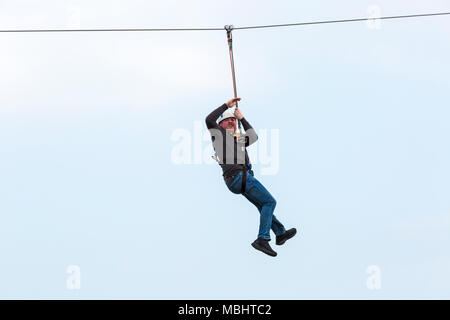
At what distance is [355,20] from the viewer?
1769 centimetres

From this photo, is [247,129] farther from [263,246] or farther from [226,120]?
[263,246]

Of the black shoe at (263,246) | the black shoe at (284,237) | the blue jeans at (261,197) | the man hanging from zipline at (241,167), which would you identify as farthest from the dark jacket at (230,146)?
the black shoe at (284,237)

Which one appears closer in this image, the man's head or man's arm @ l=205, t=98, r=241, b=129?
man's arm @ l=205, t=98, r=241, b=129

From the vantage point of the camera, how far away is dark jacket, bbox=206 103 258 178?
614 inches

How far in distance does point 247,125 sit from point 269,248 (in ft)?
7.50

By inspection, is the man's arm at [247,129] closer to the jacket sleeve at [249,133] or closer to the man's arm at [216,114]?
the jacket sleeve at [249,133]

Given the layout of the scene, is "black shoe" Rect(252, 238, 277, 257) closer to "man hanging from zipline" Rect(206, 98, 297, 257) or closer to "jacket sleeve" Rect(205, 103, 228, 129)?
"man hanging from zipline" Rect(206, 98, 297, 257)

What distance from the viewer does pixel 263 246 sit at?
1577 cm

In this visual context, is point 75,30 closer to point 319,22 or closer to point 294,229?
point 319,22

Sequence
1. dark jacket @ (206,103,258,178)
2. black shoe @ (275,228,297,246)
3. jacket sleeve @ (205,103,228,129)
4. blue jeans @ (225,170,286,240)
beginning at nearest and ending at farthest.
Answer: jacket sleeve @ (205,103,228,129), dark jacket @ (206,103,258,178), blue jeans @ (225,170,286,240), black shoe @ (275,228,297,246)

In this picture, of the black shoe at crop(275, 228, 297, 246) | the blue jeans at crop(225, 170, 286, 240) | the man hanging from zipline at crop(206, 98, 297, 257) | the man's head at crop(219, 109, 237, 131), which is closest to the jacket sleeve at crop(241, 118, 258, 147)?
the man hanging from zipline at crop(206, 98, 297, 257)

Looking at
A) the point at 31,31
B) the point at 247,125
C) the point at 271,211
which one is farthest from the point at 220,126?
the point at 31,31

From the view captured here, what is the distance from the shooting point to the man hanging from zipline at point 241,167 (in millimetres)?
15750

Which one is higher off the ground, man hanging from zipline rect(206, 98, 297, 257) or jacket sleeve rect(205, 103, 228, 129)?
jacket sleeve rect(205, 103, 228, 129)
